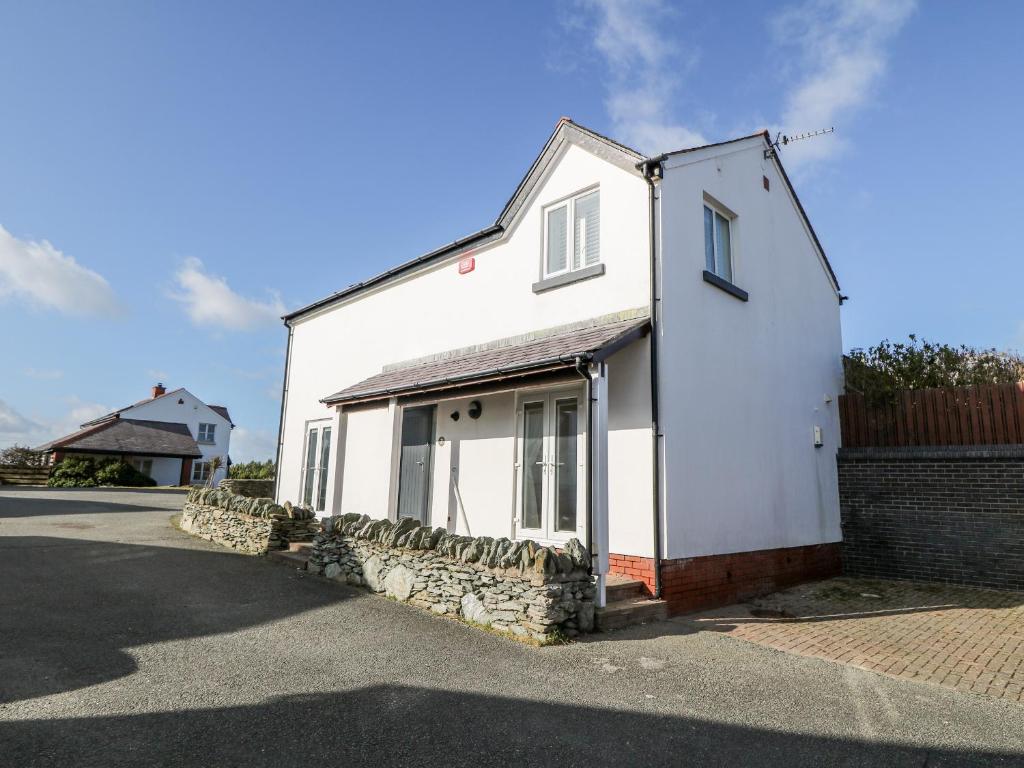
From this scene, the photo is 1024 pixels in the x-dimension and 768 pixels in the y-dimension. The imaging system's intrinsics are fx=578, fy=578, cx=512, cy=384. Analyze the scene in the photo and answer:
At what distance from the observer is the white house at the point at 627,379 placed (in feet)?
23.7

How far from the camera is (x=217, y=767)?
3277 millimetres

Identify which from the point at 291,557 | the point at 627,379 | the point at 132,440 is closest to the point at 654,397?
the point at 627,379

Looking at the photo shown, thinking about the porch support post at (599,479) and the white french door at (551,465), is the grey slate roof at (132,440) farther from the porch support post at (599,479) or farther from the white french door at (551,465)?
the porch support post at (599,479)

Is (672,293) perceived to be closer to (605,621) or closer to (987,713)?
(605,621)

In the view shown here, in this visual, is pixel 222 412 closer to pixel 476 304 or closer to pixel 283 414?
pixel 283 414

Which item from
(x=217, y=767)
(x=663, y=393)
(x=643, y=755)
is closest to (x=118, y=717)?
(x=217, y=767)

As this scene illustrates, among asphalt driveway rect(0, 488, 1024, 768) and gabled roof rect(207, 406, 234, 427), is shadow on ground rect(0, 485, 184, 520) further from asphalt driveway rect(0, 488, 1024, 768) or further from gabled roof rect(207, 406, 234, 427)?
gabled roof rect(207, 406, 234, 427)

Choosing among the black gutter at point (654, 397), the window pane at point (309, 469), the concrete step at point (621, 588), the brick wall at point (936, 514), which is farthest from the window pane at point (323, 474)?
the brick wall at point (936, 514)

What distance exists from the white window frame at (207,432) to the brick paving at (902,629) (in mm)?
45696

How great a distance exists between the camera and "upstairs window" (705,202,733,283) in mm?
8790

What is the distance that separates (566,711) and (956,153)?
8609 mm

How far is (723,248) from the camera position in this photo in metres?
9.18

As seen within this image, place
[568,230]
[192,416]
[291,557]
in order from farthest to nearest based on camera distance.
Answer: [192,416]
[291,557]
[568,230]

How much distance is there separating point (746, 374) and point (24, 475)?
39.2 metres
